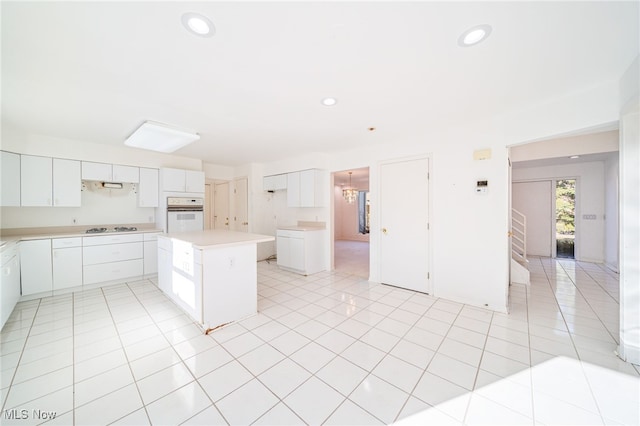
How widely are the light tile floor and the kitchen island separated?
0.60 feet

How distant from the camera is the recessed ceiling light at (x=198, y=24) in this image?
4.53 ft

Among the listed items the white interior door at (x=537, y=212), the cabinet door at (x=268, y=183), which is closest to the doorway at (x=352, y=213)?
the cabinet door at (x=268, y=183)

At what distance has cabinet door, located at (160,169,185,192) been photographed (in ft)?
15.0

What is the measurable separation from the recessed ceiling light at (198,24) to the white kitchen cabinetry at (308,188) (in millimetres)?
3347

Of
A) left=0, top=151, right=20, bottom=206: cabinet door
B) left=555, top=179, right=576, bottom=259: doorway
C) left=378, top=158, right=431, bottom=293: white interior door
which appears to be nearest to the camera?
left=0, top=151, right=20, bottom=206: cabinet door

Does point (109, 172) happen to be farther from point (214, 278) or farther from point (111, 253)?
point (214, 278)

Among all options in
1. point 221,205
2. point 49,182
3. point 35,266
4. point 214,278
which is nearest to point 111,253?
point 35,266

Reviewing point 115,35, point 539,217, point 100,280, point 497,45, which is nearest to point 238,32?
point 115,35

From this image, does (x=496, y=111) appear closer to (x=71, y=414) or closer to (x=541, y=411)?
(x=541, y=411)

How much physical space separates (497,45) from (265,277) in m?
4.41

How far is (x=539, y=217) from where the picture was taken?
21.0ft

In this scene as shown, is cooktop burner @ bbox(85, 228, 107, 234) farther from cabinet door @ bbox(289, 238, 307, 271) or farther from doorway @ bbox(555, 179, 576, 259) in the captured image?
doorway @ bbox(555, 179, 576, 259)

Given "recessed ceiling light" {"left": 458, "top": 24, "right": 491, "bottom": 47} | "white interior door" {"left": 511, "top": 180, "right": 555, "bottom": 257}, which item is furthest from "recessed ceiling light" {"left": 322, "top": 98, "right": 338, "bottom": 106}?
"white interior door" {"left": 511, "top": 180, "right": 555, "bottom": 257}

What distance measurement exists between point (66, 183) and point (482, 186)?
246 inches
